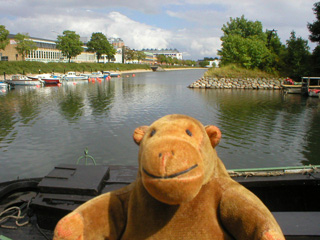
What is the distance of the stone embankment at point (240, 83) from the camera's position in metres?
40.1

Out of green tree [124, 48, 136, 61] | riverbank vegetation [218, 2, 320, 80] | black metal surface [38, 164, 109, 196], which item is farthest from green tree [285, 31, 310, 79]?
green tree [124, 48, 136, 61]

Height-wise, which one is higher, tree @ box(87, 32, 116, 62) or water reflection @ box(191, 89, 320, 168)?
tree @ box(87, 32, 116, 62)

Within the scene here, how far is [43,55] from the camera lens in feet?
289

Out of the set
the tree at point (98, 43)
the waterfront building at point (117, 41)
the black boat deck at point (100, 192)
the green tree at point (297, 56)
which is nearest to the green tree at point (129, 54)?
the tree at point (98, 43)

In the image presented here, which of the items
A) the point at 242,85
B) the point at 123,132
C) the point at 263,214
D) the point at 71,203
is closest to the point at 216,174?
the point at 263,214

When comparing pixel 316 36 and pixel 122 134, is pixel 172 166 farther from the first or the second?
pixel 316 36

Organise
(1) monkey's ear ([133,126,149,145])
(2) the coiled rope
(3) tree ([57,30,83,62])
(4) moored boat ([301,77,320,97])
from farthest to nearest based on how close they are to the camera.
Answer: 1. (3) tree ([57,30,83,62])
2. (4) moored boat ([301,77,320,97])
3. (2) the coiled rope
4. (1) monkey's ear ([133,126,149,145])

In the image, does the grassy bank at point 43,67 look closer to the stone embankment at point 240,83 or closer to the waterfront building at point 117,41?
the stone embankment at point 240,83

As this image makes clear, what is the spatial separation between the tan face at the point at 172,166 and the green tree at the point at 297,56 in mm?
41221

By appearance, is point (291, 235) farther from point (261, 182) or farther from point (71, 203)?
point (71, 203)

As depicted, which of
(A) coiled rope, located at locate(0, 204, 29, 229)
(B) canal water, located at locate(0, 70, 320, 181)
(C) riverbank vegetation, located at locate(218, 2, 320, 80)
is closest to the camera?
(A) coiled rope, located at locate(0, 204, 29, 229)

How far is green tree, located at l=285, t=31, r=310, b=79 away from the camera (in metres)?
39.1

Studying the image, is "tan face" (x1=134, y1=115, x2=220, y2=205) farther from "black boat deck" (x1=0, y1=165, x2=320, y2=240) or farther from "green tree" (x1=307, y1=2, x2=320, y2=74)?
"green tree" (x1=307, y1=2, x2=320, y2=74)

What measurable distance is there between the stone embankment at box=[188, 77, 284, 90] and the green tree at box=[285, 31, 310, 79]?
2441mm
